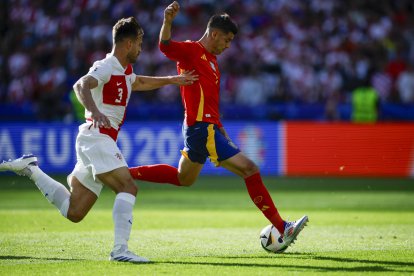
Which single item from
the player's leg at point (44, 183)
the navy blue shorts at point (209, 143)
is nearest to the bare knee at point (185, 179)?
the navy blue shorts at point (209, 143)

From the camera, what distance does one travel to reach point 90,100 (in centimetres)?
751

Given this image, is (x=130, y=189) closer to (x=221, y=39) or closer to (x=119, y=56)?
(x=119, y=56)

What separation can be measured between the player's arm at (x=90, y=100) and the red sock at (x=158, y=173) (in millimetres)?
1974

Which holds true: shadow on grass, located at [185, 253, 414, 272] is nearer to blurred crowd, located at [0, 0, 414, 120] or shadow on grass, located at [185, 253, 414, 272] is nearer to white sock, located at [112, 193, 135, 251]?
white sock, located at [112, 193, 135, 251]

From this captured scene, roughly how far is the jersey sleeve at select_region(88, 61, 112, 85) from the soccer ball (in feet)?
7.52

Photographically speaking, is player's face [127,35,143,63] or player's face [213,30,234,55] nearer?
player's face [127,35,143,63]

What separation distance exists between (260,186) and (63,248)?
7.08 feet

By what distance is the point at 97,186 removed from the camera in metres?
8.42

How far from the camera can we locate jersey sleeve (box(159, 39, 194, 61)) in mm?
8844

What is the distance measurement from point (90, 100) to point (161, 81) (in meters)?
1.52

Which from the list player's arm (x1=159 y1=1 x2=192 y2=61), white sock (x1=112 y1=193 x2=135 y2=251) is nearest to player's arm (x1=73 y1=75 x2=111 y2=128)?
white sock (x1=112 y1=193 x2=135 y2=251)

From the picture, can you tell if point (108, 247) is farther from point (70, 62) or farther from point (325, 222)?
point (70, 62)


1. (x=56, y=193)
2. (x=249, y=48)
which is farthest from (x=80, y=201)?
(x=249, y=48)

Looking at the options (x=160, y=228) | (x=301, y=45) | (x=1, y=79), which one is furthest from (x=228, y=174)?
(x=160, y=228)
